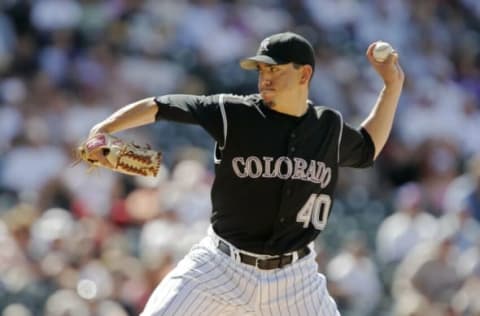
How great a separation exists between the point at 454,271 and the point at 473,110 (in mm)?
4446

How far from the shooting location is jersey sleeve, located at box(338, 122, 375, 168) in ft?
18.1

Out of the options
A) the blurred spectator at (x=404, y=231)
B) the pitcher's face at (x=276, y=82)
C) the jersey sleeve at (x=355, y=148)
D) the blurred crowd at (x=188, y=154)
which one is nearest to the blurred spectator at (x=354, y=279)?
the blurred crowd at (x=188, y=154)

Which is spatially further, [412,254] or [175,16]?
[175,16]

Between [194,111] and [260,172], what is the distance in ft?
1.28

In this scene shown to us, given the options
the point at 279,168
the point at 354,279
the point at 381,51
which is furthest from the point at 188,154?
the point at 279,168

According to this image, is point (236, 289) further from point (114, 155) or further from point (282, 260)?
point (114, 155)

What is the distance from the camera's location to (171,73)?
40.5ft

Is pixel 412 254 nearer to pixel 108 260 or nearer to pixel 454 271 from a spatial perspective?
pixel 454 271

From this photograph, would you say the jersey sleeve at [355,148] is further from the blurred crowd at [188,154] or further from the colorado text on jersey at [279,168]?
the blurred crowd at [188,154]

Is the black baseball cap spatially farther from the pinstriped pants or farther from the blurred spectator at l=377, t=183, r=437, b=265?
the blurred spectator at l=377, t=183, r=437, b=265

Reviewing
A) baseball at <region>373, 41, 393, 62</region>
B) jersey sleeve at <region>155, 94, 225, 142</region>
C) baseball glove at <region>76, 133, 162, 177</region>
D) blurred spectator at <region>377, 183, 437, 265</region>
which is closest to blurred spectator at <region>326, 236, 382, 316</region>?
blurred spectator at <region>377, 183, 437, 265</region>

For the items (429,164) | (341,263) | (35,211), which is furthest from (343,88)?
(35,211)

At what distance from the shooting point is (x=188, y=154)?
10.9m

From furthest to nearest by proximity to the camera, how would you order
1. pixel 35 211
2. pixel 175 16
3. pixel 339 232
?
pixel 175 16, pixel 339 232, pixel 35 211
